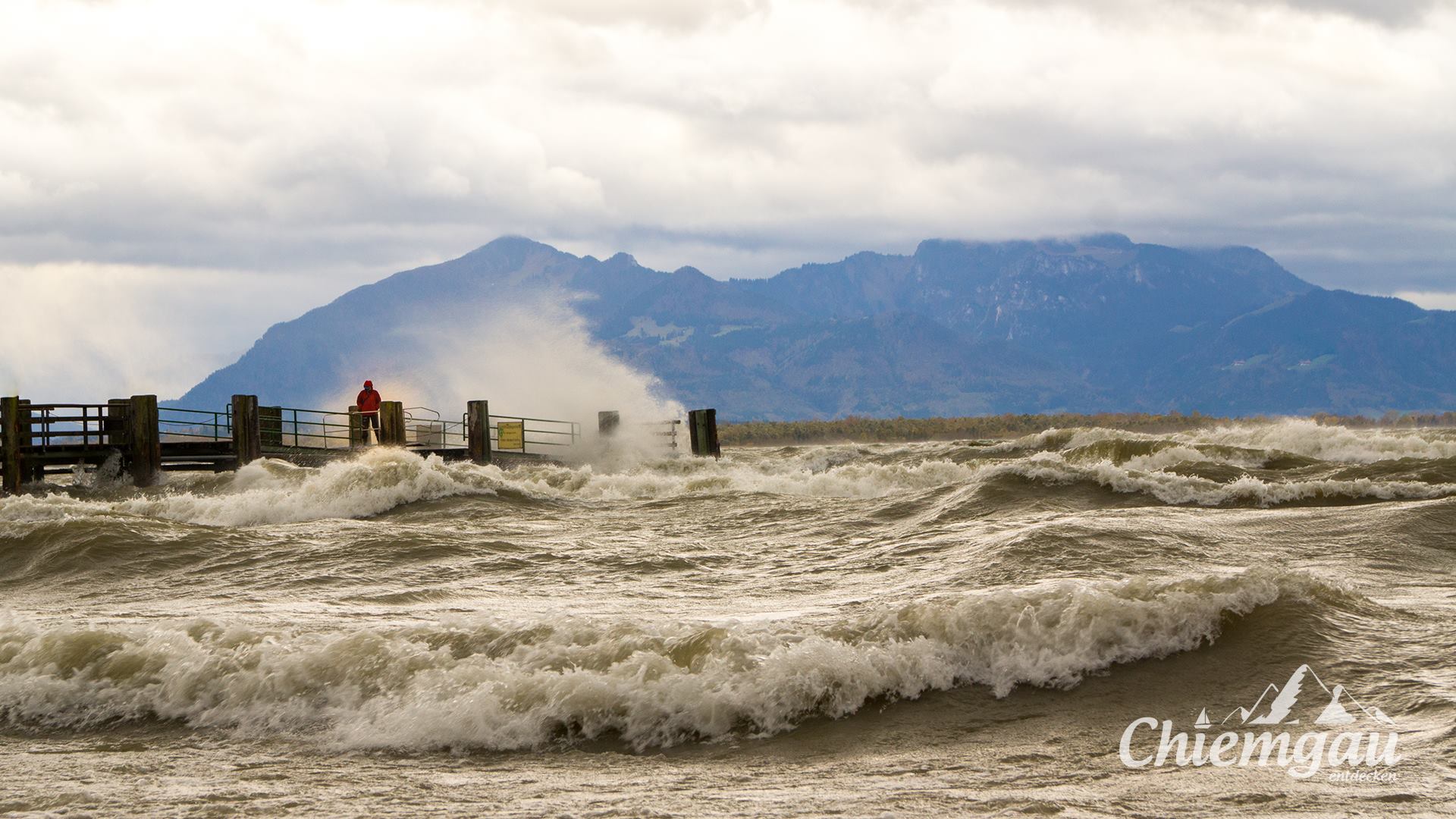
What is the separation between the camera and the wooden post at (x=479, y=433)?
109ft

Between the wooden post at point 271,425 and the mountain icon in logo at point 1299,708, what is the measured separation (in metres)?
27.4

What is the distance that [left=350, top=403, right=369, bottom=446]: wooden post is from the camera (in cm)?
3091

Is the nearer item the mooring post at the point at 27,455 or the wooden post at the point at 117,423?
the mooring post at the point at 27,455

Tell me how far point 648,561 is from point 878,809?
8085mm

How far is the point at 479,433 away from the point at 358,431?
11.5 feet

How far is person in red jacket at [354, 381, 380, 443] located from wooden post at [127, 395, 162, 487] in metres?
4.74

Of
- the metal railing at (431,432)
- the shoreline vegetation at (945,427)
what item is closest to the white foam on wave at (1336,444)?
the metal railing at (431,432)

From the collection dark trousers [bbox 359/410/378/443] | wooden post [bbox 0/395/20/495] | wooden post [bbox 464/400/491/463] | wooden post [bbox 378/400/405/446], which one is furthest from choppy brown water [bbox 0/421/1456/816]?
wooden post [bbox 464/400/491/463]

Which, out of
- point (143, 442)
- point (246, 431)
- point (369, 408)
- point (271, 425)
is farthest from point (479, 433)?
point (143, 442)

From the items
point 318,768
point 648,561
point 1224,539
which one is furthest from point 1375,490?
point 318,768

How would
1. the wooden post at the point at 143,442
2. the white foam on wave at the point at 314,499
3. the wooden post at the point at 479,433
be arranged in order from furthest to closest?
the wooden post at the point at 479,433 → the wooden post at the point at 143,442 → the white foam on wave at the point at 314,499
